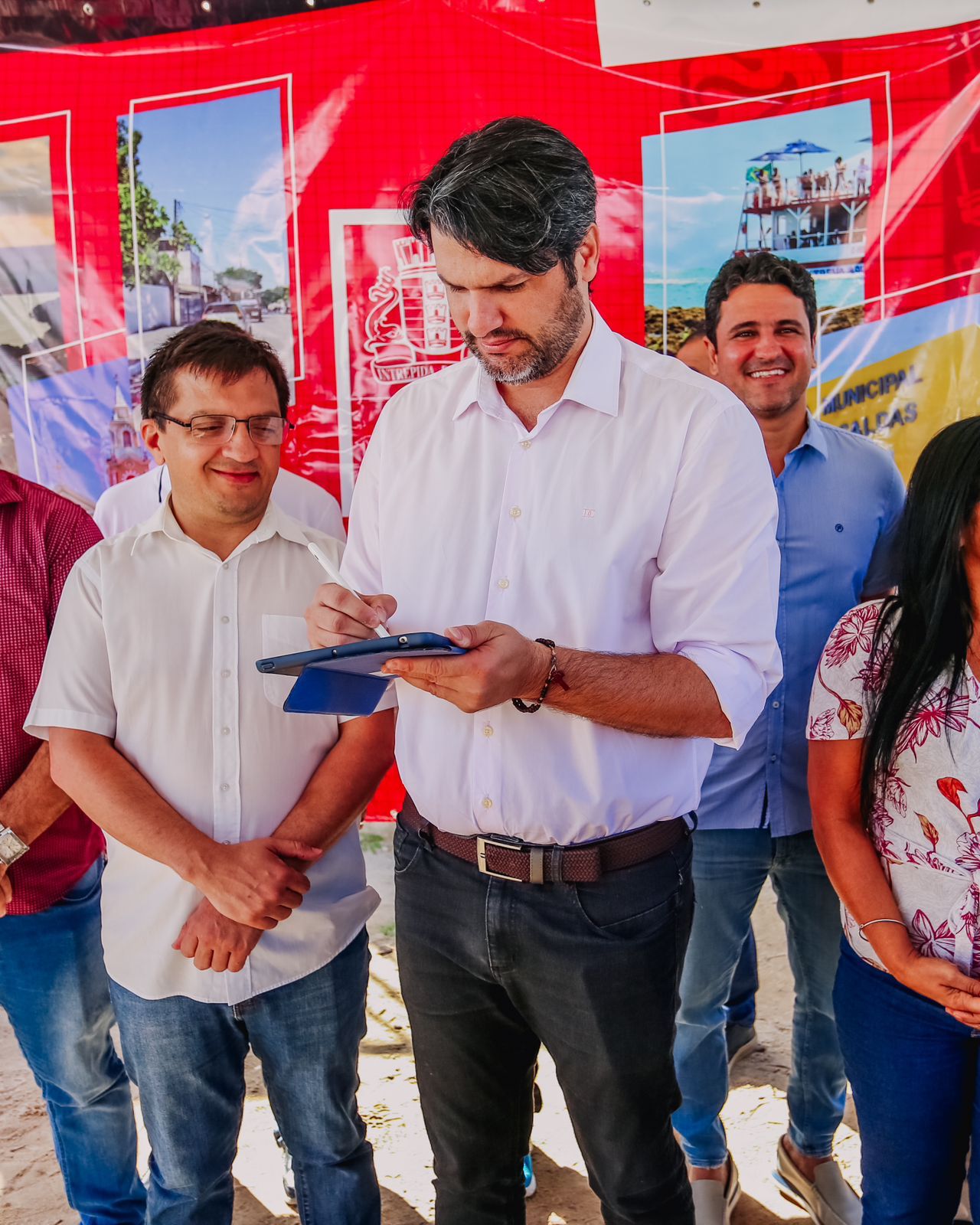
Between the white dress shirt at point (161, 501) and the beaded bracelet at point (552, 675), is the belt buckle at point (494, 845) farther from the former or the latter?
the white dress shirt at point (161, 501)

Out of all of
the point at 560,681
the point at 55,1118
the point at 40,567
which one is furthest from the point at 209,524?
the point at 55,1118

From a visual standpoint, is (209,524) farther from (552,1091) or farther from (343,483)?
(552,1091)

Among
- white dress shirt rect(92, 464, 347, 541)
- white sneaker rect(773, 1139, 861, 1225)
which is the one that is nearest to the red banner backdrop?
white dress shirt rect(92, 464, 347, 541)

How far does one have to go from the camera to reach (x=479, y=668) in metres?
1.44

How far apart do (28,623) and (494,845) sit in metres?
1.16

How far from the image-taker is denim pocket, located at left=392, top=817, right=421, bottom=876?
6.04 ft

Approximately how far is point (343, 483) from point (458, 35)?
4.33 ft

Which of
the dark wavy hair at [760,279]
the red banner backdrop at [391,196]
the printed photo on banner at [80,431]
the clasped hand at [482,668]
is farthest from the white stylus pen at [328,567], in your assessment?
the printed photo on banner at [80,431]

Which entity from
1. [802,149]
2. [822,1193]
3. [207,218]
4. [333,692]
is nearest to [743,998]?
[822,1193]

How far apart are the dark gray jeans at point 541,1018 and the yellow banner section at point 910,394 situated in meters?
1.75

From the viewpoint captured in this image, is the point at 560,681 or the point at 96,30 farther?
the point at 96,30

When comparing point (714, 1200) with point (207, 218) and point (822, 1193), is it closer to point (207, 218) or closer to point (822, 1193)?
point (822, 1193)

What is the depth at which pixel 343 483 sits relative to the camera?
3381 mm

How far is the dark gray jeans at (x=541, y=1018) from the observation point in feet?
5.51
